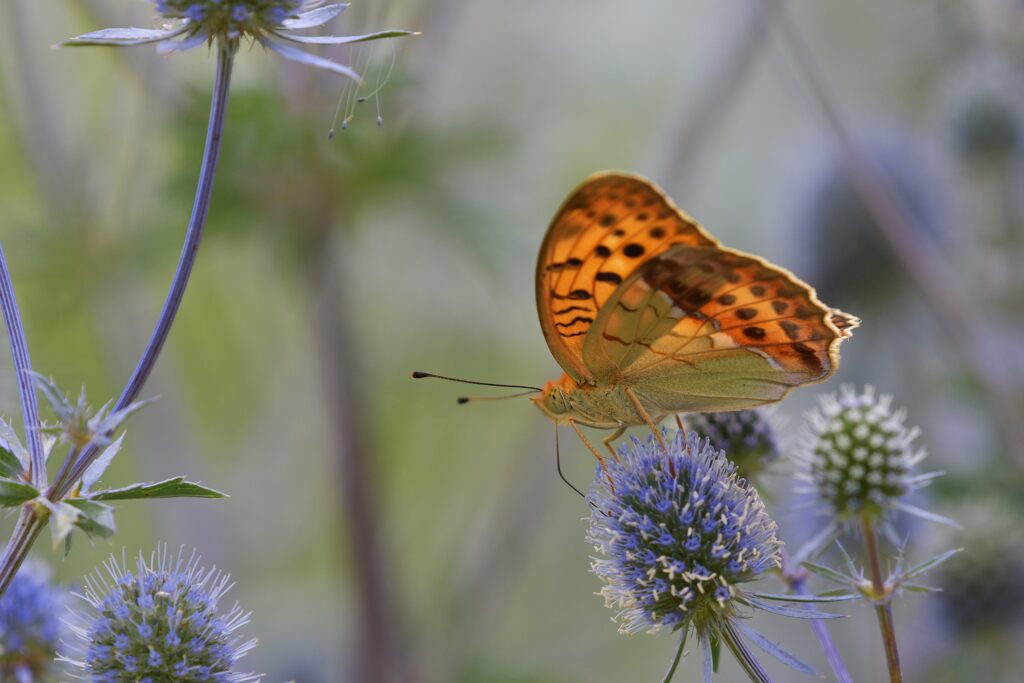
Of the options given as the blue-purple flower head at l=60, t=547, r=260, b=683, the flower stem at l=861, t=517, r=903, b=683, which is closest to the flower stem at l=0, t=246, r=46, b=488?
the blue-purple flower head at l=60, t=547, r=260, b=683

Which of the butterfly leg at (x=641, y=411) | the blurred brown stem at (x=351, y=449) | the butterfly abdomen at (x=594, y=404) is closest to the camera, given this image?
the butterfly leg at (x=641, y=411)

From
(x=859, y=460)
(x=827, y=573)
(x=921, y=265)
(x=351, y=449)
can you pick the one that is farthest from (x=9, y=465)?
(x=921, y=265)

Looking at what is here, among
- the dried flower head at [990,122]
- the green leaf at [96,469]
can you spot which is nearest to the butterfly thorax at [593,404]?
the green leaf at [96,469]

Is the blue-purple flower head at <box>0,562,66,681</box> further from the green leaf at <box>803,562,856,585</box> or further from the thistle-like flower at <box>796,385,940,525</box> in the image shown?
the thistle-like flower at <box>796,385,940,525</box>

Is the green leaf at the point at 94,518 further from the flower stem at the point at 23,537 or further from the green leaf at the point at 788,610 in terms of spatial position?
the green leaf at the point at 788,610

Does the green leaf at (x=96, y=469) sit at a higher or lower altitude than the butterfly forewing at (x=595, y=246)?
lower

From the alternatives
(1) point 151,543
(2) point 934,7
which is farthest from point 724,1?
(1) point 151,543
